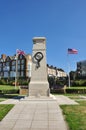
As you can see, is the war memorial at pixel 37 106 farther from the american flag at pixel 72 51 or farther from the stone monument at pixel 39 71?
the american flag at pixel 72 51

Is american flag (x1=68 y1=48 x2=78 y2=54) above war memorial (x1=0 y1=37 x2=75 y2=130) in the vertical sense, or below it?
above

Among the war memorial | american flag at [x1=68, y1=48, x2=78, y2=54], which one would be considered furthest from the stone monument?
american flag at [x1=68, y1=48, x2=78, y2=54]

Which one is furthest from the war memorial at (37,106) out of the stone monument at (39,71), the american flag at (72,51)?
the american flag at (72,51)

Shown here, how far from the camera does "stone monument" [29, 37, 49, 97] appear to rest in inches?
773

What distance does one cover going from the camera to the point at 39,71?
19969mm

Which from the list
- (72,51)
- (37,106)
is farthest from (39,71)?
(72,51)

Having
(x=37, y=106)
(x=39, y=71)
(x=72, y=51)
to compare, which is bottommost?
(x=37, y=106)

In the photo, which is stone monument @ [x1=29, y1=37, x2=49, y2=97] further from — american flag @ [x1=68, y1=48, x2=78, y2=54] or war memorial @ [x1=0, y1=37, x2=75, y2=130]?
american flag @ [x1=68, y1=48, x2=78, y2=54]

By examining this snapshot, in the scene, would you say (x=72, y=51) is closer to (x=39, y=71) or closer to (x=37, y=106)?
(x=39, y=71)

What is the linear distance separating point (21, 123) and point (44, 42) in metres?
12.1

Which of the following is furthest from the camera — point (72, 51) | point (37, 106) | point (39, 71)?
point (72, 51)

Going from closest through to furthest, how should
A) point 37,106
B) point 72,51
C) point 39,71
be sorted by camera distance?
1. point 37,106
2. point 39,71
3. point 72,51

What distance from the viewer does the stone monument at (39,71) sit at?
64.4ft

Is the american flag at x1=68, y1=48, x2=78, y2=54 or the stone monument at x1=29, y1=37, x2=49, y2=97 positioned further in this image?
the american flag at x1=68, y1=48, x2=78, y2=54
